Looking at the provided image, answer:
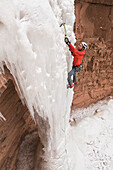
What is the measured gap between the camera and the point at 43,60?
1200mm

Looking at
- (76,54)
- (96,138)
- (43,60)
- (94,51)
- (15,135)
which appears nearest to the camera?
(43,60)

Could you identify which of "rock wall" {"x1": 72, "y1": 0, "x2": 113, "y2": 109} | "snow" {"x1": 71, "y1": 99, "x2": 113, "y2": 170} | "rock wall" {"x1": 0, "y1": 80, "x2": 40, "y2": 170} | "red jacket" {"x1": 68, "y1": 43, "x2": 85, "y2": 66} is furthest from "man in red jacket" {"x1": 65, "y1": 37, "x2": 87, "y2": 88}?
"snow" {"x1": 71, "y1": 99, "x2": 113, "y2": 170}

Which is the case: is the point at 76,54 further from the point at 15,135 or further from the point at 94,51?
the point at 94,51

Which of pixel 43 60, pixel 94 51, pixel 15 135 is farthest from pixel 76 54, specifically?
pixel 94 51

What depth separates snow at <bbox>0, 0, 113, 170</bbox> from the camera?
1.00m

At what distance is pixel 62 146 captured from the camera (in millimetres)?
1946

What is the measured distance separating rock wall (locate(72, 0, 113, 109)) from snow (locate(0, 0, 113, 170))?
1451 mm

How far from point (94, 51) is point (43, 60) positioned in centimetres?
252

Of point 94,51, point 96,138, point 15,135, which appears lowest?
point 96,138

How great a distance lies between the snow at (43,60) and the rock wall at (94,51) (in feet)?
4.76

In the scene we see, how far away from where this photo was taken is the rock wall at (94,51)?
2.90 metres

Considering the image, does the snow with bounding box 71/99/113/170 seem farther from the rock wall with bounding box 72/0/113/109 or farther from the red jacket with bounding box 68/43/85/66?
the red jacket with bounding box 68/43/85/66

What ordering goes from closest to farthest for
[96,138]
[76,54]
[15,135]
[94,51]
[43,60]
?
[43,60]
[76,54]
[15,135]
[96,138]
[94,51]

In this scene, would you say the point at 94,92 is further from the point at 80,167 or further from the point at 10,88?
the point at 10,88
